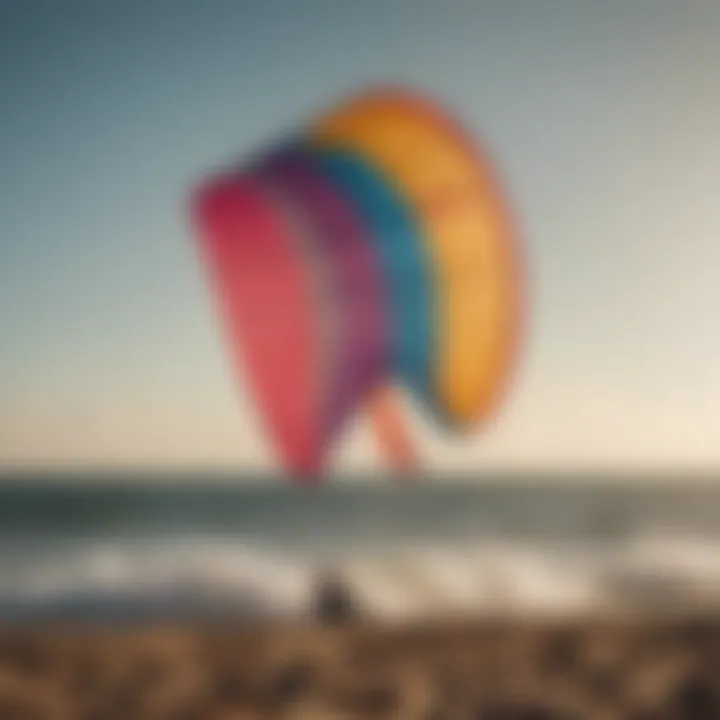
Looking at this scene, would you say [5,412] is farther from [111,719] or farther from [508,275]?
[508,275]

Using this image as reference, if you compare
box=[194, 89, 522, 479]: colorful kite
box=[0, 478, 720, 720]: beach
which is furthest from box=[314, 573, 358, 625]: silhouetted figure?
box=[194, 89, 522, 479]: colorful kite

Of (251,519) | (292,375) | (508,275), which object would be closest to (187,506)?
(251,519)

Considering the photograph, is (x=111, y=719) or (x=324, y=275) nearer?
(x=111, y=719)

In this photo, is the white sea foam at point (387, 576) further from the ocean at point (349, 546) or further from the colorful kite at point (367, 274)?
the colorful kite at point (367, 274)

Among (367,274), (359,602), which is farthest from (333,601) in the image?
(367,274)

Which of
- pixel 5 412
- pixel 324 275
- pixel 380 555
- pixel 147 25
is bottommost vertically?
pixel 380 555

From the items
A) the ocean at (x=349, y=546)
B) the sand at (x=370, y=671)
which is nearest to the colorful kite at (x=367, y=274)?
the ocean at (x=349, y=546)
